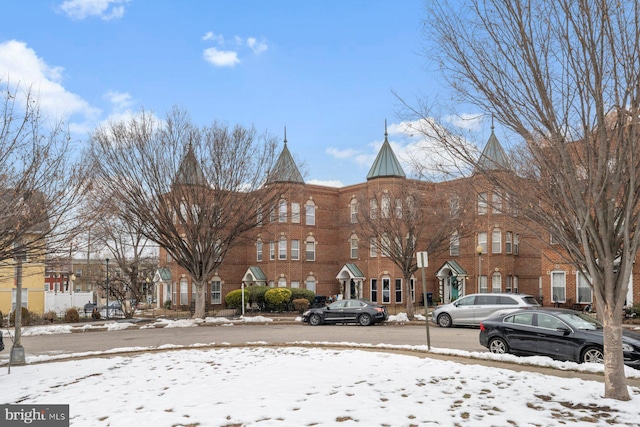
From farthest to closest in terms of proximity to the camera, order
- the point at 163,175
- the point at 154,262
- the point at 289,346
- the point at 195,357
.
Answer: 1. the point at 154,262
2. the point at 163,175
3. the point at 289,346
4. the point at 195,357

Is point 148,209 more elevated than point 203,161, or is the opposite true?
point 203,161

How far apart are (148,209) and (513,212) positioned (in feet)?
65.6

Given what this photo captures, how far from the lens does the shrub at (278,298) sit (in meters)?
35.0

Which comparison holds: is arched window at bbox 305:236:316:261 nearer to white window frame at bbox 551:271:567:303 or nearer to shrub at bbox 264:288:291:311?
shrub at bbox 264:288:291:311

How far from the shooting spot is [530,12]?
7664mm

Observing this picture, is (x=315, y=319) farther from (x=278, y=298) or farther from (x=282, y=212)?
(x=282, y=212)

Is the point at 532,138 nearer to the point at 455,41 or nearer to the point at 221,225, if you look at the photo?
the point at 455,41

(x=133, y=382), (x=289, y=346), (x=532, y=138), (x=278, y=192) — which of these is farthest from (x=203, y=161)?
(x=532, y=138)

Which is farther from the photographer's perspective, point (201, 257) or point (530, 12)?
point (201, 257)

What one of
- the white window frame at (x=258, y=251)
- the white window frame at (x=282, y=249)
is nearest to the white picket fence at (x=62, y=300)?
the white window frame at (x=258, y=251)

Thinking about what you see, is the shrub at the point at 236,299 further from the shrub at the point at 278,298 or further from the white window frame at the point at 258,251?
the white window frame at the point at 258,251

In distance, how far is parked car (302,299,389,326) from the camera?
24.8 meters

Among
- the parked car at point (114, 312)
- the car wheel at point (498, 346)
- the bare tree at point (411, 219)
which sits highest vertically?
the bare tree at point (411, 219)

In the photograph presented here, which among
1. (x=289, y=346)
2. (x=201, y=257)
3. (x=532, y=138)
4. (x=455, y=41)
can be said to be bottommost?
(x=289, y=346)
